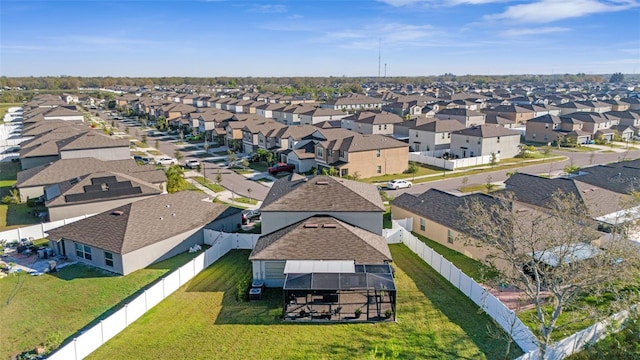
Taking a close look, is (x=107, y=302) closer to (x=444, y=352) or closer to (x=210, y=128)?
(x=444, y=352)

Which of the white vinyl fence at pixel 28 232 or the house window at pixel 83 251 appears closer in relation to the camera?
the house window at pixel 83 251

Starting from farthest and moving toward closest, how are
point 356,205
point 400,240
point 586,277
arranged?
point 400,240 → point 356,205 → point 586,277

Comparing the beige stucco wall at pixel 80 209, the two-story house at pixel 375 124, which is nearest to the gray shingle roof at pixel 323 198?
the beige stucco wall at pixel 80 209

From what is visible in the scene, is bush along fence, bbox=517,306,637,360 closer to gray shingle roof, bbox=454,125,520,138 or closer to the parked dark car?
the parked dark car

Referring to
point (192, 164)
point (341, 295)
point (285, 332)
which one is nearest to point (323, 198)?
point (341, 295)

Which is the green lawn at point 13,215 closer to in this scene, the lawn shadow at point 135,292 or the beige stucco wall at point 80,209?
the beige stucco wall at point 80,209

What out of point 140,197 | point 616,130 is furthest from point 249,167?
point 616,130
